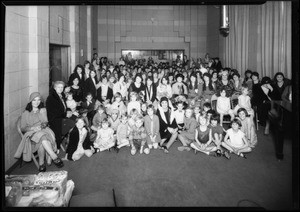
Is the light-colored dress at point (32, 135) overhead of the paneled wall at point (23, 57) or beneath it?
beneath

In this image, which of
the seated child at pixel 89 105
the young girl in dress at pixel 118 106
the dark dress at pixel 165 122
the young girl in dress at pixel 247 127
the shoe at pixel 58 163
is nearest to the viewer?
the shoe at pixel 58 163

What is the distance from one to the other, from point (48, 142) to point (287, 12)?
18.4ft

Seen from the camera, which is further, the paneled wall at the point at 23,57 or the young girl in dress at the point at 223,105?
the young girl in dress at the point at 223,105

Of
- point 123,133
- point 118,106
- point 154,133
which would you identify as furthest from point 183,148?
point 118,106

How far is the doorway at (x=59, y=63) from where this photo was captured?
216 inches

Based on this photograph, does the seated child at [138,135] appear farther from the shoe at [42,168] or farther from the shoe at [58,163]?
the shoe at [42,168]

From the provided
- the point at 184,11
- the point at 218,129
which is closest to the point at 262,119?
the point at 218,129

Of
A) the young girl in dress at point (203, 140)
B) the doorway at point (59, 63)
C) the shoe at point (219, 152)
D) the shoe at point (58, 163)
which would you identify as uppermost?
the doorway at point (59, 63)

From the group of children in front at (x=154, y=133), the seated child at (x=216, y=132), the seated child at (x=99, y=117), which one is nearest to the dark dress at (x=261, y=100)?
the group of children in front at (x=154, y=133)

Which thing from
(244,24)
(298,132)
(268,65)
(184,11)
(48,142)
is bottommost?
(48,142)

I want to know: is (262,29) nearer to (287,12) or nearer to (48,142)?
(287,12)

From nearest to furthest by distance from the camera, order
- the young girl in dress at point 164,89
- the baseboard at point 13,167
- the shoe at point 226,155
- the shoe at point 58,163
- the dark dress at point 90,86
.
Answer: the baseboard at point 13,167
the shoe at point 58,163
the shoe at point 226,155
the dark dress at point 90,86
the young girl in dress at point 164,89

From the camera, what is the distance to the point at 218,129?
13.9 ft

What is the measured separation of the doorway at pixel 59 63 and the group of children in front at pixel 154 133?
137cm
